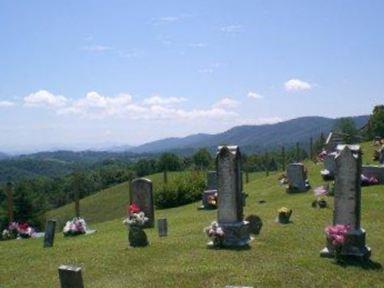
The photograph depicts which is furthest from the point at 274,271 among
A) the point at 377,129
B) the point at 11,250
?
the point at 377,129

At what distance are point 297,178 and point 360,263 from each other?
16069mm

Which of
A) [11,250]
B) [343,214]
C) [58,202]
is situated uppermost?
[343,214]

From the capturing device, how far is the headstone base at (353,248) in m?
15.0

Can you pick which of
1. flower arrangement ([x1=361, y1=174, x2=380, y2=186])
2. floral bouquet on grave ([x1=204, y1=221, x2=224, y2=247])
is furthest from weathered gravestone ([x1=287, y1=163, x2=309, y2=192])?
floral bouquet on grave ([x1=204, y1=221, x2=224, y2=247])

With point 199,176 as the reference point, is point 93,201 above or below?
below

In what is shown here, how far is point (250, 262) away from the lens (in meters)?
14.3

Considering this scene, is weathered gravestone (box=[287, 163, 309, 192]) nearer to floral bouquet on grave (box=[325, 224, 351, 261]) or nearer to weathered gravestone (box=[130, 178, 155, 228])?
weathered gravestone (box=[130, 178, 155, 228])

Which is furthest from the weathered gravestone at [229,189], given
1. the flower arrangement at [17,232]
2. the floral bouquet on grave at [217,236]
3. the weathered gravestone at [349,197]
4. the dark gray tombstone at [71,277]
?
the flower arrangement at [17,232]

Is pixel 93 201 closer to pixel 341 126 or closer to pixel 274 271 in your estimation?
pixel 341 126

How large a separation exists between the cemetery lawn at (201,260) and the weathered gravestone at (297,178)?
793 cm

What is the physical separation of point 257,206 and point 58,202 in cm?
9270

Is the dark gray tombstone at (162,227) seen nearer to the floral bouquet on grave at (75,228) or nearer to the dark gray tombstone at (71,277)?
the floral bouquet on grave at (75,228)

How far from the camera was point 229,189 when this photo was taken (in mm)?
16953

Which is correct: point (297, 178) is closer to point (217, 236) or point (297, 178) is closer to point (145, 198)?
point (145, 198)
